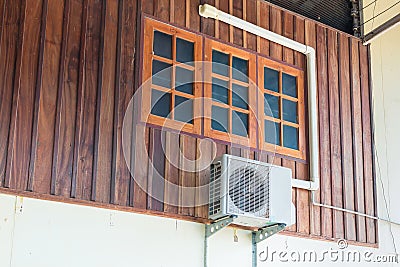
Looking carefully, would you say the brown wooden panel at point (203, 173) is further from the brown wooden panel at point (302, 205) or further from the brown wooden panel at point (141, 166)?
the brown wooden panel at point (302, 205)

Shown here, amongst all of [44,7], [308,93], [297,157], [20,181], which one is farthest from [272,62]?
[20,181]

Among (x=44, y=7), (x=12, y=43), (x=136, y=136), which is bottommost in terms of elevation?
(x=136, y=136)

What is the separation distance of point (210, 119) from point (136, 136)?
698 mm

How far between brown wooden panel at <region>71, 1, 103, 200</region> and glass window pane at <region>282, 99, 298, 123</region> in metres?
1.78

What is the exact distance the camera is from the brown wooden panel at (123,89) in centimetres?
481

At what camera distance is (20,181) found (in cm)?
441

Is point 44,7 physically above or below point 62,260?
above

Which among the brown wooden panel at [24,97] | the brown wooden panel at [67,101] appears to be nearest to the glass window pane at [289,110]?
the brown wooden panel at [67,101]

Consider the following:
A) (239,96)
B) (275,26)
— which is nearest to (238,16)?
(275,26)

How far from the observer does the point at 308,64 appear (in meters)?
6.14

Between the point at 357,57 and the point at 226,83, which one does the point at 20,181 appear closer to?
the point at 226,83

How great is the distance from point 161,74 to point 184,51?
341 millimetres

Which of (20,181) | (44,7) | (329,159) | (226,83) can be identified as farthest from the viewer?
(329,159)

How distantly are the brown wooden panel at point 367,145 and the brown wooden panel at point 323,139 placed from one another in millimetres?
452
